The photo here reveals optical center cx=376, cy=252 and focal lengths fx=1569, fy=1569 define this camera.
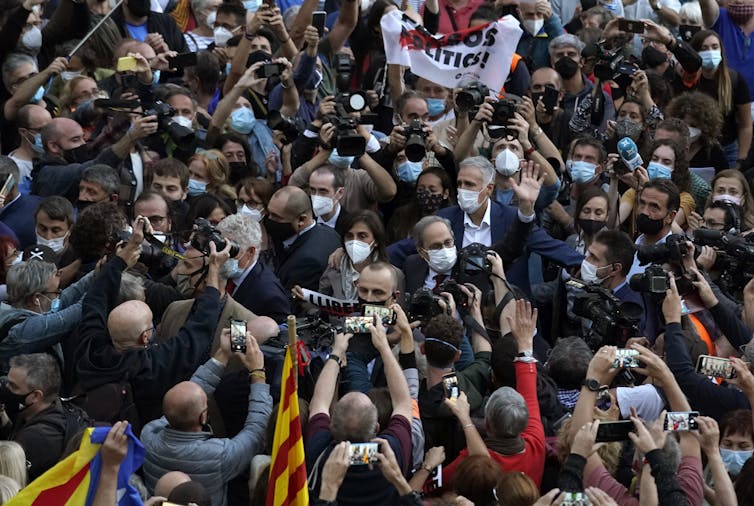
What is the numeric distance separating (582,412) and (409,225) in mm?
3551

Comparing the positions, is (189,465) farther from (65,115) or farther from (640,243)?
(65,115)

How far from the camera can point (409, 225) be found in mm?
11312

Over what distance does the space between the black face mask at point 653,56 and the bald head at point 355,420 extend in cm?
657

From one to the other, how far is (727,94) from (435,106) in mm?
2415

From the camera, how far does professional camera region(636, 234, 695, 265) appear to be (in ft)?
31.3

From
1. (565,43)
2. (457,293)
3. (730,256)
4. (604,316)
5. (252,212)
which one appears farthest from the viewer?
(565,43)

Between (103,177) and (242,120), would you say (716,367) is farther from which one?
(242,120)

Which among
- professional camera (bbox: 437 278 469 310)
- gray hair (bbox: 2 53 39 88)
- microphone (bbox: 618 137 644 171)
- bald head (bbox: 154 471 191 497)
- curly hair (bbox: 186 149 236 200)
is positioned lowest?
gray hair (bbox: 2 53 39 88)

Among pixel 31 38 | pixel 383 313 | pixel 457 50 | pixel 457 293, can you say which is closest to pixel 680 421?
pixel 383 313

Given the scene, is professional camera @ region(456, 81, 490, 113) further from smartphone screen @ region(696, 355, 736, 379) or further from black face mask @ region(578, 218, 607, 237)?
smartphone screen @ region(696, 355, 736, 379)

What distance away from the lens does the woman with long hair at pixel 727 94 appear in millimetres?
12875

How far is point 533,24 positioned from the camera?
548 inches

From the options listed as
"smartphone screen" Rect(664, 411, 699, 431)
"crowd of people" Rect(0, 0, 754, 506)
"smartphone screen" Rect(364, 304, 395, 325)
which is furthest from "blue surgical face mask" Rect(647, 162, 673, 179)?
"smartphone screen" Rect(664, 411, 699, 431)

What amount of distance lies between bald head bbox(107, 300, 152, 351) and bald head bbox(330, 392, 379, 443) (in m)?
1.62
